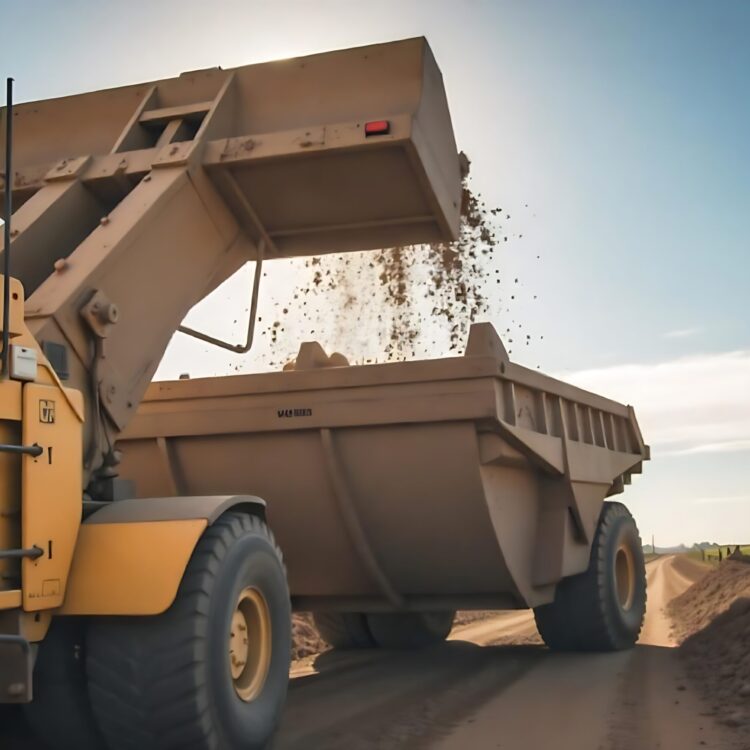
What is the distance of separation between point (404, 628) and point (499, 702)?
8.59 ft

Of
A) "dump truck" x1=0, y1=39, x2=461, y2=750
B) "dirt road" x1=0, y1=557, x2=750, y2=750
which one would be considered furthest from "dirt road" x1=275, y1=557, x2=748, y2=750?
"dump truck" x1=0, y1=39, x2=461, y2=750

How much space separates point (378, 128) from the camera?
504 cm

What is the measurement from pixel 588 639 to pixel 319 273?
344cm

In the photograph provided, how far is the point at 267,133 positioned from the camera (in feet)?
17.3

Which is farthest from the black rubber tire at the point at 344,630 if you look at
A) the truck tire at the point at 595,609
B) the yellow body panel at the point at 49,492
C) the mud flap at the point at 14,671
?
the mud flap at the point at 14,671

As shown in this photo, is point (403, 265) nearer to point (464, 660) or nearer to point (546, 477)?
point (546, 477)

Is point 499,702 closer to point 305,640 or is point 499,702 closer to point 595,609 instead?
point 595,609

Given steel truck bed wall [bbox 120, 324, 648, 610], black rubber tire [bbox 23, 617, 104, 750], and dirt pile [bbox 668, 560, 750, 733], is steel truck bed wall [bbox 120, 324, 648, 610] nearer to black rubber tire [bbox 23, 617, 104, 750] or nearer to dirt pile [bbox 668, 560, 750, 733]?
dirt pile [bbox 668, 560, 750, 733]

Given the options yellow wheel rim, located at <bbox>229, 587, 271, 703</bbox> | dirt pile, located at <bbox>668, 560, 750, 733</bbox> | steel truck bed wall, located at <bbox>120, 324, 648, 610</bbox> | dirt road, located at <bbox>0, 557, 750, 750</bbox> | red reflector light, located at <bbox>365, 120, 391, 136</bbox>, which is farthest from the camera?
steel truck bed wall, located at <bbox>120, 324, 648, 610</bbox>

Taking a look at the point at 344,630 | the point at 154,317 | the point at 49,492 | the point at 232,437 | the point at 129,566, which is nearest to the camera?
the point at 49,492

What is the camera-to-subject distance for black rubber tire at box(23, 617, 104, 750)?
12.3 ft

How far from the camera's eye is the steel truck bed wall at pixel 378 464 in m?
5.84

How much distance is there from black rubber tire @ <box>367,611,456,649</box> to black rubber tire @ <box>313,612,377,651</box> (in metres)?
0.06

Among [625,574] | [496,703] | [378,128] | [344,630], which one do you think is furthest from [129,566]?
[625,574]
